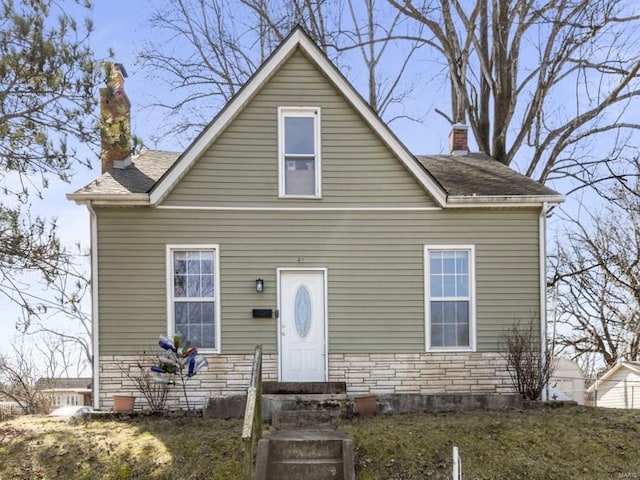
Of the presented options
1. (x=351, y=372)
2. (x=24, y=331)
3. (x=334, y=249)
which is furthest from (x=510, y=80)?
(x=24, y=331)

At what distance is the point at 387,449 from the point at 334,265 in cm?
337

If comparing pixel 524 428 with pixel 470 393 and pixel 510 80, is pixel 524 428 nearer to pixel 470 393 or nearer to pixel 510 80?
pixel 470 393

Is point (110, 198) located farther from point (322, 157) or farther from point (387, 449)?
point (387, 449)

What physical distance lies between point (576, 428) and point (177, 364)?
19.6ft

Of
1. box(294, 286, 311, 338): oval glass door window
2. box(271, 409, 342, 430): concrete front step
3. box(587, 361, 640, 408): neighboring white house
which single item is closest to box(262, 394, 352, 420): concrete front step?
box(271, 409, 342, 430): concrete front step

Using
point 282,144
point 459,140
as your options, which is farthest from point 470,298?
point 459,140

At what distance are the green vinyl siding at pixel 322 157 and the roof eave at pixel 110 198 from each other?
1.02 meters

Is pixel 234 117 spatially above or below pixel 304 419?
above

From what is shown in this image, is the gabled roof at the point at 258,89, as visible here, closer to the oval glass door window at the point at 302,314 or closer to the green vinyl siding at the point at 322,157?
the green vinyl siding at the point at 322,157

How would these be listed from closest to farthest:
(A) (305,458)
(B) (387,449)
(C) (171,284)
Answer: (A) (305,458) → (B) (387,449) → (C) (171,284)

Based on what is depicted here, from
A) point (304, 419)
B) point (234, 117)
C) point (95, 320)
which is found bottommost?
point (304, 419)

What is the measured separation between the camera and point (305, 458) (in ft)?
20.5

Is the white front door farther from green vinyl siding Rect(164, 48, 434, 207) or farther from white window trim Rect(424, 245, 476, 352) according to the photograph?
white window trim Rect(424, 245, 476, 352)

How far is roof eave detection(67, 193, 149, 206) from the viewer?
8.38 meters
